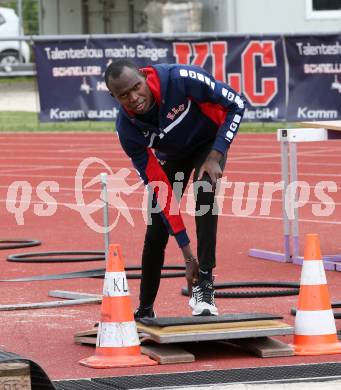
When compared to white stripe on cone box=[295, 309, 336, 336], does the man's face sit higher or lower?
higher

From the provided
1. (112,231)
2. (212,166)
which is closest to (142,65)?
(112,231)

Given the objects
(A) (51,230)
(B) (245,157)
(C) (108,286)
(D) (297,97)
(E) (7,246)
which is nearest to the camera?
(C) (108,286)

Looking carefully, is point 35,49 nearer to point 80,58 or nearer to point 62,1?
point 80,58

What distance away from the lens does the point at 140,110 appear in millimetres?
7504

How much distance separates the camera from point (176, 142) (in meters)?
7.86

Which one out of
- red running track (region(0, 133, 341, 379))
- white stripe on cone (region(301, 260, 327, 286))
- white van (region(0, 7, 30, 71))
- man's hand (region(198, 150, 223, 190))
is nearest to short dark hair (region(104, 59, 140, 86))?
man's hand (region(198, 150, 223, 190))

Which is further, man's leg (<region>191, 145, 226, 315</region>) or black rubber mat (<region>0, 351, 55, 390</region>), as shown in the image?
man's leg (<region>191, 145, 226, 315</region>)

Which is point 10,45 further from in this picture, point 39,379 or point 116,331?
point 39,379

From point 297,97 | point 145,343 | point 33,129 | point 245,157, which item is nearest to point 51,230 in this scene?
point 145,343

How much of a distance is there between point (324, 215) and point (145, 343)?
694 cm

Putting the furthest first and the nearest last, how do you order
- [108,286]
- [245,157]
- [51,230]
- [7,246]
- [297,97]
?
[297,97]
[245,157]
[51,230]
[7,246]
[108,286]

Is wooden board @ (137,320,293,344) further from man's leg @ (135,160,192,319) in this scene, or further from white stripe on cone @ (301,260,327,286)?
man's leg @ (135,160,192,319)

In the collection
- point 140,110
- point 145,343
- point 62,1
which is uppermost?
point 62,1

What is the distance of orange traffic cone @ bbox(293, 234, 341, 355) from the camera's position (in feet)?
24.6
